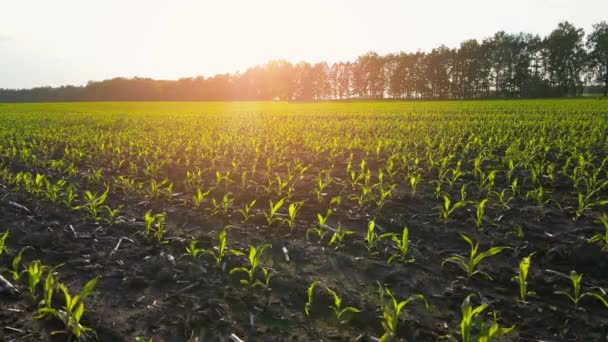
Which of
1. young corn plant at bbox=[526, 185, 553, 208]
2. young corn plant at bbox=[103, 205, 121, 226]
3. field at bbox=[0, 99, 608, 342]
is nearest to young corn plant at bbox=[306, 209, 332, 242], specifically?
field at bbox=[0, 99, 608, 342]

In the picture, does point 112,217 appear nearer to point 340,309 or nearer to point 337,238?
point 337,238

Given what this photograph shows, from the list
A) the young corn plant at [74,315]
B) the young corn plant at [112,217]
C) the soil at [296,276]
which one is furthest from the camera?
the young corn plant at [112,217]

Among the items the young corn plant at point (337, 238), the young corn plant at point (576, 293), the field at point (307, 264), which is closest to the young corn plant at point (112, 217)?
the field at point (307, 264)

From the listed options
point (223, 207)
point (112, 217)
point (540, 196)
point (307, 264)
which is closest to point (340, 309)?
point (307, 264)

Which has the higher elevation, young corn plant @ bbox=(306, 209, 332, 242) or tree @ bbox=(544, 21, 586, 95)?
tree @ bbox=(544, 21, 586, 95)

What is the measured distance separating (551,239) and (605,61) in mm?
81605

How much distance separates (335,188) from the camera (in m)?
6.07

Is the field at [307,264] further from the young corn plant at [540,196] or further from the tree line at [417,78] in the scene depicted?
the tree line at [417,78]

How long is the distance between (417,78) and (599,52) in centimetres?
3395

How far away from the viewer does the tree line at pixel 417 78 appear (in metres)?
72.8

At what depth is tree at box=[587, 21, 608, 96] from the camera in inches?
2588

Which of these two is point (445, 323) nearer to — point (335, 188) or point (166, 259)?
point (166, 259)

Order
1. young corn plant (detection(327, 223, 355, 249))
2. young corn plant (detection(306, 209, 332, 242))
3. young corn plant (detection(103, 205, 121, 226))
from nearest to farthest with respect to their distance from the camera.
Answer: young corn plant (detection(327, 223, 355, 249))
young corn plant (detection(306, 209, 332, 242))
young corn plant (detection(103, 205, 121, 226))

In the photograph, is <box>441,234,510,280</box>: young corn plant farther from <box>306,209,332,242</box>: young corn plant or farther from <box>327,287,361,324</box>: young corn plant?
<box>306,209,332,242</box>: young corn plant
